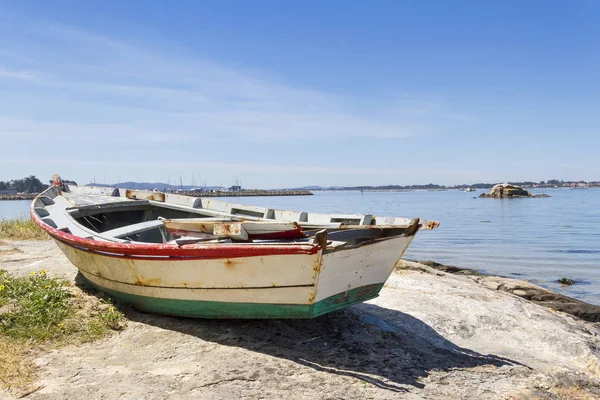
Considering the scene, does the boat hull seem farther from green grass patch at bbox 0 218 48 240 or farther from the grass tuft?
green grass patch at bbox 0 218 48 240

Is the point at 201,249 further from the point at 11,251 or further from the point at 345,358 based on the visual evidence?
the point at 11,251

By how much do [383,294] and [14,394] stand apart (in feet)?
18.2

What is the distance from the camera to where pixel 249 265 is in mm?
4977

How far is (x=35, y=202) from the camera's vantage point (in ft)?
32.7

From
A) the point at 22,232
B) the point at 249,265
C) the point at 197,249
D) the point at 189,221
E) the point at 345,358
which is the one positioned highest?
the point at 189,221

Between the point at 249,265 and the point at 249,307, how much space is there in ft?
2.08

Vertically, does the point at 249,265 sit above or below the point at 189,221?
below

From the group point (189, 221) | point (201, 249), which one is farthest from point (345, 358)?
point (189, 221)

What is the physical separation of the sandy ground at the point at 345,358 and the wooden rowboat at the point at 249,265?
1.47 ft

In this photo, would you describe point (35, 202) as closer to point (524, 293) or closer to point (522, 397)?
point (522, 397)

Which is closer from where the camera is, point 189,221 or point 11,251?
point 189,221

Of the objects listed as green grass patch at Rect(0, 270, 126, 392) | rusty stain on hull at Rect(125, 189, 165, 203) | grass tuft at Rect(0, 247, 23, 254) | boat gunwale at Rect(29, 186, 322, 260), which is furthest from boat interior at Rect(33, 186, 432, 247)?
grass tuft at Rect(0, 247, 23, 254)

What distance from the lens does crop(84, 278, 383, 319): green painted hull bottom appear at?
16.8 ft

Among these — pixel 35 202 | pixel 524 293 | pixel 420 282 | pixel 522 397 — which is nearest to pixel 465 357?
pixel 522 397
